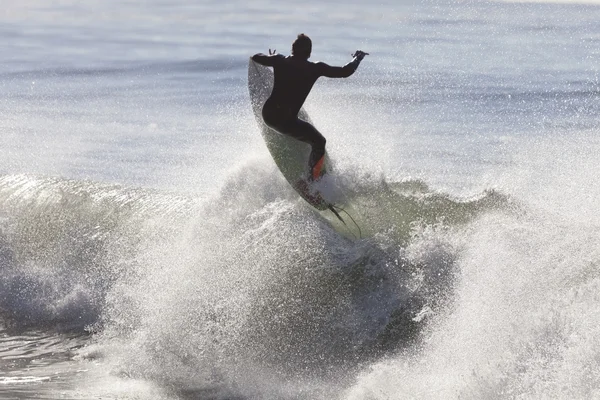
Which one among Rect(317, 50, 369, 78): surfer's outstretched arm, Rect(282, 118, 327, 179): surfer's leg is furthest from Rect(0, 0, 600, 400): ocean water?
Rect(317, 50, 369, 78): surfer's outstretched arm

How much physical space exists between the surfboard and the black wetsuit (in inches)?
7.8

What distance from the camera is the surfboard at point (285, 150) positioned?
10.5 m

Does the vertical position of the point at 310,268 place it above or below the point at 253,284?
above

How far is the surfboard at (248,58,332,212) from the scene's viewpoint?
1045cm

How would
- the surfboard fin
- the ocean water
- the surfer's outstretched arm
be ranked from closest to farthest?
the ocean water, the surfer's outstretched arm, the surfboard fin

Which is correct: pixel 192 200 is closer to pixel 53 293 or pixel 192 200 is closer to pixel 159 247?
pixel 159 247

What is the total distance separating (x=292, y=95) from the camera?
1022cm

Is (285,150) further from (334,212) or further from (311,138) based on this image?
(334,212)

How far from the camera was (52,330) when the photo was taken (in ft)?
34.8

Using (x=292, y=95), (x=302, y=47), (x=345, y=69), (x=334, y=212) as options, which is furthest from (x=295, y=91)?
(x=334, y=212)

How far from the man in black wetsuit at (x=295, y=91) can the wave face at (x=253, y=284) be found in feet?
1.77

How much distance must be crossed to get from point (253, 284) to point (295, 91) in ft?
6.34

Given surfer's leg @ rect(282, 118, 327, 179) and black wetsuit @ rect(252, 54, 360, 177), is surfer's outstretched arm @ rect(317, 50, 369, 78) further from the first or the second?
surfer's leg @ rect(282, 118, 327, 179)

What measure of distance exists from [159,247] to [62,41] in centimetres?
2680
